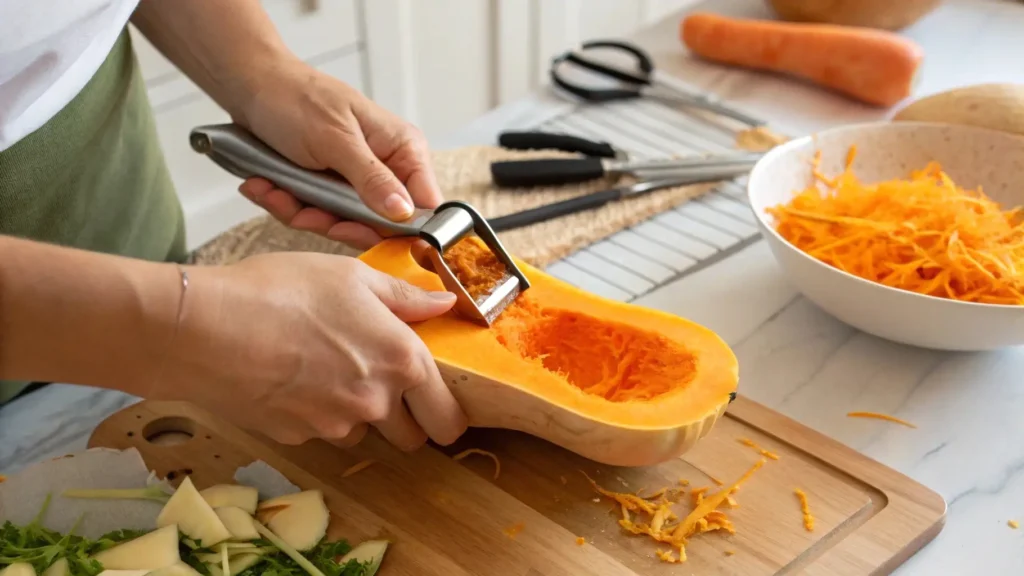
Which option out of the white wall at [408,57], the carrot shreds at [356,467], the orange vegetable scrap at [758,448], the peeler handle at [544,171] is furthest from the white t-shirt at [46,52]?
the white wall at [408,57]

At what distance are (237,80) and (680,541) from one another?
805 mm

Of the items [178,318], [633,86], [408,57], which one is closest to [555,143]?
[633,86]

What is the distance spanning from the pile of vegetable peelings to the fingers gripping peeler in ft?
0.91

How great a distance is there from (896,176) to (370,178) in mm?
819

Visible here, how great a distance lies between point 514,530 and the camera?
102cm

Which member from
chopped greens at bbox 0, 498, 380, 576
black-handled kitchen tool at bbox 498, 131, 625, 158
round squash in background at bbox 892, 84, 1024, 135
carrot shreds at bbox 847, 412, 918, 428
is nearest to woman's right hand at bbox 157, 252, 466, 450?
chopped greens at bbox 0, 498, 380, 576

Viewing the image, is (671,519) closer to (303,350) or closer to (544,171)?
(303,350)

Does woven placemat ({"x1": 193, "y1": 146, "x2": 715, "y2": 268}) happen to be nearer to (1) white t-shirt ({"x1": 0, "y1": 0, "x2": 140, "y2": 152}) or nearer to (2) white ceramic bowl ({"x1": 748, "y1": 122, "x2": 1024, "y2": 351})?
(2) white ceramic bowl ({"x1": 748, "y1": 122, "x2": 1024, "y2": 351})

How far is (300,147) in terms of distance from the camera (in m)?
1.29

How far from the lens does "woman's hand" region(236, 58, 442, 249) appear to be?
1253mm

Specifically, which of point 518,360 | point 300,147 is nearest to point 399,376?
point 518,360

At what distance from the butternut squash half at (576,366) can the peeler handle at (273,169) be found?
4.4 inches

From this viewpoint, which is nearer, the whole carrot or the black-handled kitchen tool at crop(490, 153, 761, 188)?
the black-handled kitchen tool at crop(490, 153, 761, 188)

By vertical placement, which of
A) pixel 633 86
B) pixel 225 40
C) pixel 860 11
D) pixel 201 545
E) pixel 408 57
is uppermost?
pixel 225 40
